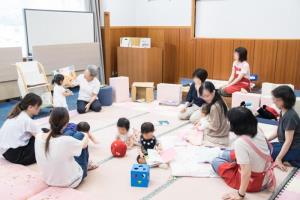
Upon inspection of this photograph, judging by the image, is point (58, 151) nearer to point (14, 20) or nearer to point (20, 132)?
point (20, 132)

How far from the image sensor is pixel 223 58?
6.11 metres

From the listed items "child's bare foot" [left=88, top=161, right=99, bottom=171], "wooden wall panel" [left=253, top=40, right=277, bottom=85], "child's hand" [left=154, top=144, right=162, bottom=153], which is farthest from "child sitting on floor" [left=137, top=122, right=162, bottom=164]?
"wooden wall panel" [left=253, top=40, right=277, bottom=85]

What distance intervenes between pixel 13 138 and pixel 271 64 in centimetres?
449

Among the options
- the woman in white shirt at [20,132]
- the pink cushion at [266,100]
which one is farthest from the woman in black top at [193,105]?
the woman in white shirt at [20,132]

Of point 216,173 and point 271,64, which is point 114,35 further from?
point 216,173

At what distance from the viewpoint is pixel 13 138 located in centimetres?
275

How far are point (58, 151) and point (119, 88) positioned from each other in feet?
10.0

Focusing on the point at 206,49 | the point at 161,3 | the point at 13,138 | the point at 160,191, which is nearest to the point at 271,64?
the point at 206,49

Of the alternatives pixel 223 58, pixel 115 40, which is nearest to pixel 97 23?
pixel 115 40

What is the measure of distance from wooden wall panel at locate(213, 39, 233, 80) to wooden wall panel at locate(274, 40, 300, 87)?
880 mm

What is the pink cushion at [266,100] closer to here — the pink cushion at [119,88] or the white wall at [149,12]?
the pink cushion at [119,88]

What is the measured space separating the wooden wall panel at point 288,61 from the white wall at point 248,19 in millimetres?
145

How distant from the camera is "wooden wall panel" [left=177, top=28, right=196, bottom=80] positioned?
649 cm

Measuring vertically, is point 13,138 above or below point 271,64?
below
